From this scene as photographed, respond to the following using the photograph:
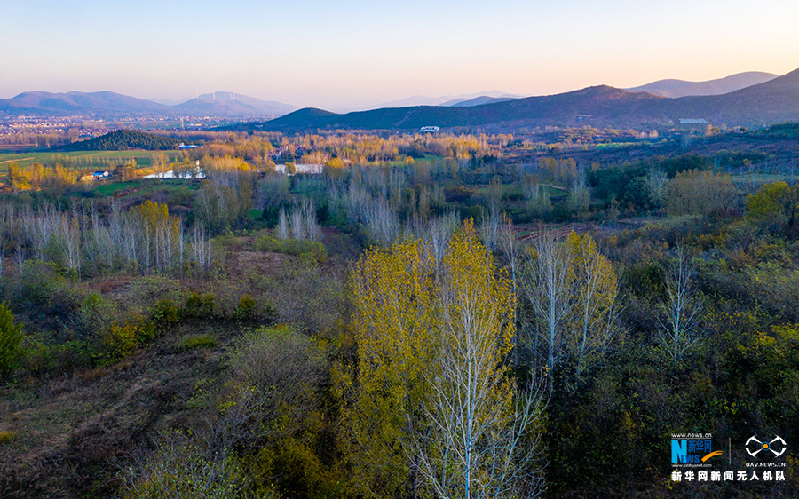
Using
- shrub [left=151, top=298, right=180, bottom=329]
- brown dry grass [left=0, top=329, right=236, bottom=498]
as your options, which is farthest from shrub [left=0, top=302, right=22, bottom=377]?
shrub [left=151, top=298, right=180, bottom=329]

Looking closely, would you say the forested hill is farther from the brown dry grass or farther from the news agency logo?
the news agency logo

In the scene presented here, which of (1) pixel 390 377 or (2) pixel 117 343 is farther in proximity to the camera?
(2) pixel 117 343

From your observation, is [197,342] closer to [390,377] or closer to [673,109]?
[390,377]

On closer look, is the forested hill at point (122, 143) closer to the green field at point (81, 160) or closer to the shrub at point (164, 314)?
the green field at point (81, 160)

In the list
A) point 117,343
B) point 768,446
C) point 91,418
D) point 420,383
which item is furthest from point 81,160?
point 768,446

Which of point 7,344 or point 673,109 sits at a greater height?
point 673,109
